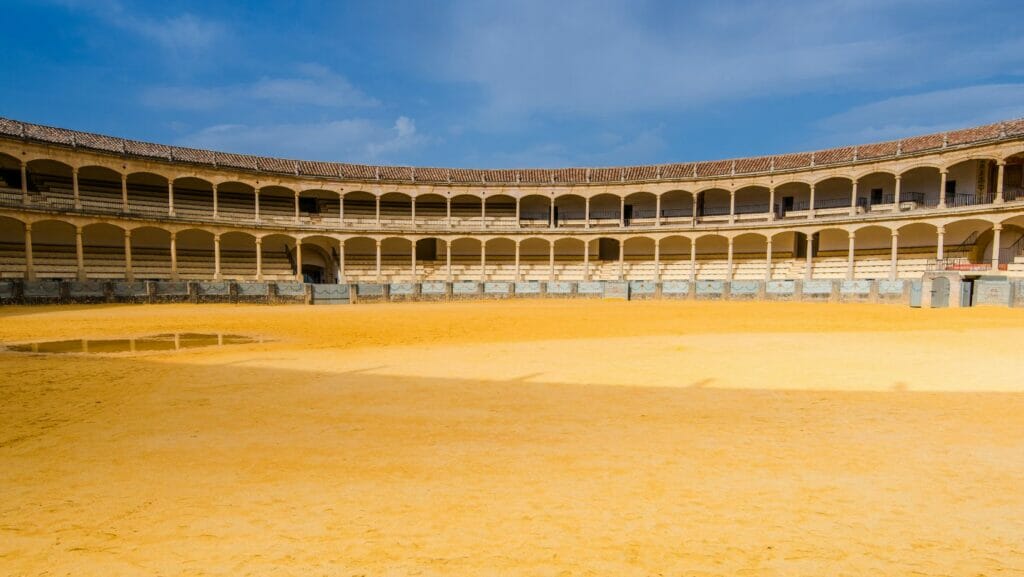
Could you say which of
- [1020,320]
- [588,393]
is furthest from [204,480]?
[1020,320]

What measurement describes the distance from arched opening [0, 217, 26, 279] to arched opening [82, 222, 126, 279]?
2553 mm

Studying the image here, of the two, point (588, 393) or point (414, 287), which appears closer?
point (588, 393)

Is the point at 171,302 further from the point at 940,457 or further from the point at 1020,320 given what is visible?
the point at 1020,320

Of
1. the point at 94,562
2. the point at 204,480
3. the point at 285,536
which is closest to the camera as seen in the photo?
the point at 94,562

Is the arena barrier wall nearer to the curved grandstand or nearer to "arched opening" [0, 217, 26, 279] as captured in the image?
the curved grandstand

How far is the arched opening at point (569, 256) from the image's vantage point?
37.3 m

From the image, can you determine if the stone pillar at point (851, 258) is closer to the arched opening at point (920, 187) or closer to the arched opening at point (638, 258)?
the arched opening at point (920, 187)

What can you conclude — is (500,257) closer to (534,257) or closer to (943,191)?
(534,257)

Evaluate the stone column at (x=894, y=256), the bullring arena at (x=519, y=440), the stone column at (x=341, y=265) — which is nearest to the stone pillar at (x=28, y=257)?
the bullring arena at (x=519, y=440)

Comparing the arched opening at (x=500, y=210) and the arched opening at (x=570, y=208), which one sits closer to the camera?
the arched opening at (x=500, y=210)

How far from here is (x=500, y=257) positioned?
127ft

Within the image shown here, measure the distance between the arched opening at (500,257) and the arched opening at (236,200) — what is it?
16.7 meters

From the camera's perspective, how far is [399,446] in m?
4.40

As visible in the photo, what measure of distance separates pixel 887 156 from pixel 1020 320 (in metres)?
17.8
